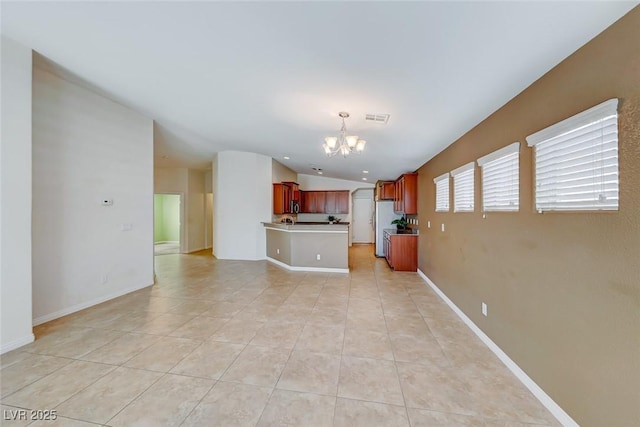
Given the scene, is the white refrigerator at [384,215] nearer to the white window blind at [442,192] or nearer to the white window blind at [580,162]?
the white window blind at [442,192]

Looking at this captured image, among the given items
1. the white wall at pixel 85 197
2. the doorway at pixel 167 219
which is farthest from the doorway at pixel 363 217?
the white wall at pixel 85 197

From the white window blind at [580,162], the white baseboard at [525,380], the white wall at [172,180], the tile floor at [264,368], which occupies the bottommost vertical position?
the tile floor at [264,368]

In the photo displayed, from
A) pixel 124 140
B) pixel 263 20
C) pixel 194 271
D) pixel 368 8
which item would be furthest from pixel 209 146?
pixel 368 8

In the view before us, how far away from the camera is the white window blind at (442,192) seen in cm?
394

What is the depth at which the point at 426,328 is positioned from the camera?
9.69 ft

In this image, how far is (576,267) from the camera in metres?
1.57

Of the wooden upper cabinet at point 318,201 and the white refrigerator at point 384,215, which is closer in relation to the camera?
the white refrigerator at point 384,215

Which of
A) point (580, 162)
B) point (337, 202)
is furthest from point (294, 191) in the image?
point (580, 162)

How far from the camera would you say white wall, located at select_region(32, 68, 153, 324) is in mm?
3012

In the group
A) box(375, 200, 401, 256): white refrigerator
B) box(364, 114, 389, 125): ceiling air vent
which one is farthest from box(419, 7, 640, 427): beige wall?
box(375, 200, 401, 256): white refrigerator

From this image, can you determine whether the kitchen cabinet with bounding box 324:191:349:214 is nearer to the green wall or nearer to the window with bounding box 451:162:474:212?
the window with bounding box 451:162:474:212

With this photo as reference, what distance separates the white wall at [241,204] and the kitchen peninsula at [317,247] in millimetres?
1286

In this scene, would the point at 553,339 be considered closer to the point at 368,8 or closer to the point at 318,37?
the point at 368,8

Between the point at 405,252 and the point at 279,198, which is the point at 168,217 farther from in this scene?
the point at 405,252
